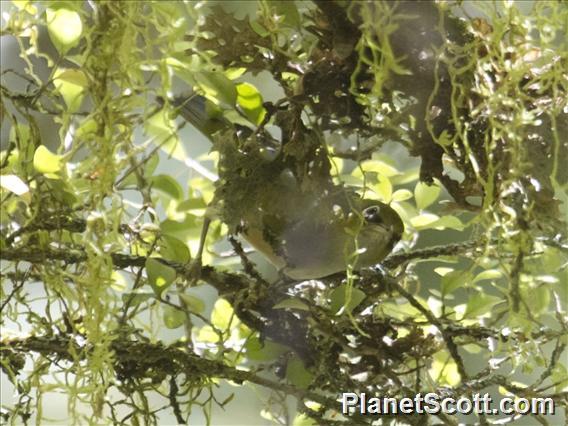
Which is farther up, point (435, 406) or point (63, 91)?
point (63, 91)

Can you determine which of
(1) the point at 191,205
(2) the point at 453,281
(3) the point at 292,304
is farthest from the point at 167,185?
(2) the point at 453,281

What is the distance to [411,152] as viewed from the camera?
507 millimetres

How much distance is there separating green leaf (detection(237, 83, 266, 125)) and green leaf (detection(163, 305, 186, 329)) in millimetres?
187

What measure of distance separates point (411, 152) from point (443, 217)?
0.14m

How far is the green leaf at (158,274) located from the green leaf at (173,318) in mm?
67

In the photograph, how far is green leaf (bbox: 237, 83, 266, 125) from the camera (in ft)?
1.74

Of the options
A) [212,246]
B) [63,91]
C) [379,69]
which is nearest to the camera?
[379,69]

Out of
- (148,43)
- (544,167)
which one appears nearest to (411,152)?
(544,167)

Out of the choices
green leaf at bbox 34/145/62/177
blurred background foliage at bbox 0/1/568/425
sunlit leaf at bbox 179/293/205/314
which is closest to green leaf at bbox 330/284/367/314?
blurred background foliage at bbox 0/1/568/425

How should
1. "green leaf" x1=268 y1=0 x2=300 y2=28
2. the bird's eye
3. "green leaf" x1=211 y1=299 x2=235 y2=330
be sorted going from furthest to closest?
"green leaf" x1=211 y1=299 x2=235 y2=330, the bird's eye, "green leaf" x1=268 y1=0 x2=300 y2=28

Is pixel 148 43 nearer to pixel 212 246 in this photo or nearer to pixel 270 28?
pixel 270 28

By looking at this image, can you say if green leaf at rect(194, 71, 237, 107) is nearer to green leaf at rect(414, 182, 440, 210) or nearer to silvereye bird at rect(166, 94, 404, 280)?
silvereye bird at rect(166, 94, 404, 280)

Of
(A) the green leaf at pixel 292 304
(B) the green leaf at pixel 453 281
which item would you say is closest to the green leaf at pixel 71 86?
(A) the green leaf at pixel 292 304

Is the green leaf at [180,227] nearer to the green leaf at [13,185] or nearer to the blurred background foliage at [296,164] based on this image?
the blurred background foliage at [296,164]
